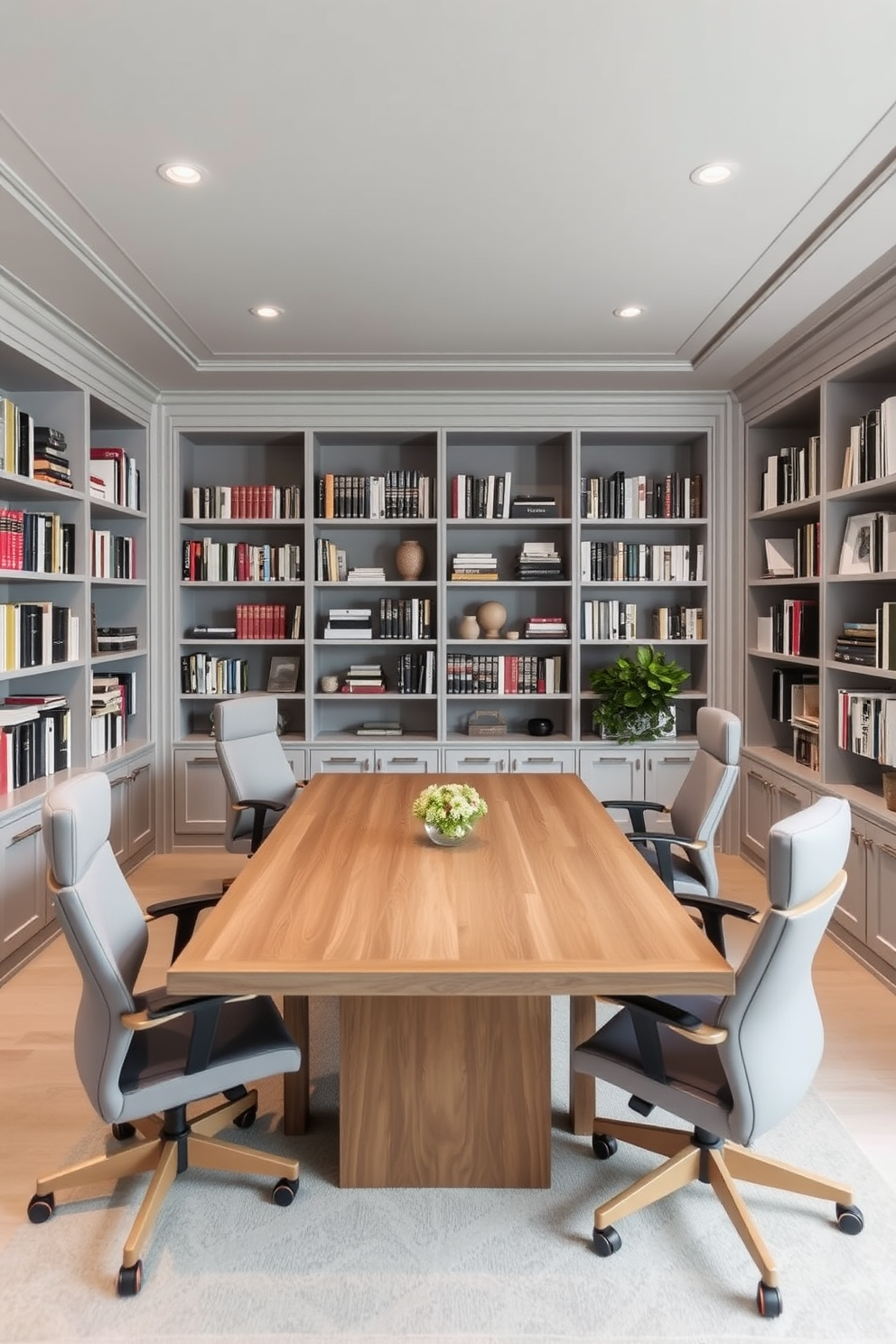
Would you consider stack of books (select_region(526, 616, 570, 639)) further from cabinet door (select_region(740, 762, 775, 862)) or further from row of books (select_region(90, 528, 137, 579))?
row of books (select_region(90, 528, 137, 579))

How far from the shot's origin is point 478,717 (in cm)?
548

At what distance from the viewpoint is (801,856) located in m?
1.77

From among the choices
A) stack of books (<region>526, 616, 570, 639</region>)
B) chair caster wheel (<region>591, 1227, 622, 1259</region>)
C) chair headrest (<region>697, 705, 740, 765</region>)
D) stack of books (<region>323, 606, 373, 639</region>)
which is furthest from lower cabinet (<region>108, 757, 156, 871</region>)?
chair caster wheel (<region>591, 1227, 622, 1259</region>)

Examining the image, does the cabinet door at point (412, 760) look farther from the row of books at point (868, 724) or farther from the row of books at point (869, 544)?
the row of books at point (869, 544)

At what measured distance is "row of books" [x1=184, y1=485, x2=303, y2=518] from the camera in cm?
537

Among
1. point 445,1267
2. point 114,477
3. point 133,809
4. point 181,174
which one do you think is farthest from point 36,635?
point 445,1267

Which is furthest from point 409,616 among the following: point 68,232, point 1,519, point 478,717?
point 68,232

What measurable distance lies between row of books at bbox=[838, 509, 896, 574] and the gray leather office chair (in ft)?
6.92

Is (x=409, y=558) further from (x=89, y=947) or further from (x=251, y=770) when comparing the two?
(x=89, y=947)

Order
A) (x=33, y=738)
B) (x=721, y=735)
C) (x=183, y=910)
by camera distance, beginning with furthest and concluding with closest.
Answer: (x=33, y=738)
(x=721, y=735)
(x=183, y=910)

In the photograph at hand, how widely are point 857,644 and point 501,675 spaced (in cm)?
213

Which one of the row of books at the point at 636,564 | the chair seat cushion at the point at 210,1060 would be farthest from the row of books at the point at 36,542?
the row of books at the point at 636,564

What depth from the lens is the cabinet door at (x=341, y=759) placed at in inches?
207

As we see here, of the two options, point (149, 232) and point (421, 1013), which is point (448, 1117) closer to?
point (421, 1013)
